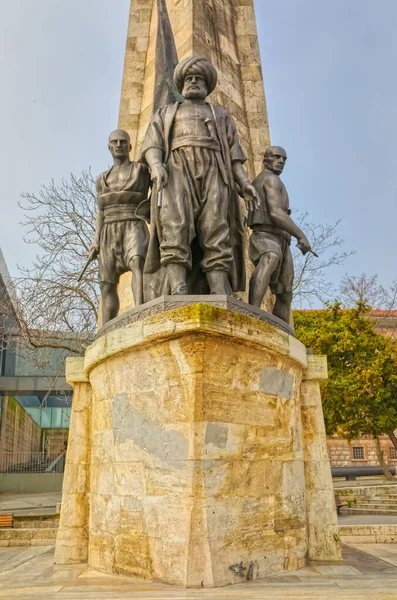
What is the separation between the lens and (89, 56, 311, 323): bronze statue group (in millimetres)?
4962

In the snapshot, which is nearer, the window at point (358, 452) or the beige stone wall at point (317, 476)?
the beige stone wall at point (317, 476)

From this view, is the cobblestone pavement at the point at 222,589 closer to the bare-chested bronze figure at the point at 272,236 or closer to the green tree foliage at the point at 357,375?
the bare-chested bronze figure at the point at 272,236

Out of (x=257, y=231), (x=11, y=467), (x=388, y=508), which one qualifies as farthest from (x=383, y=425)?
(x=257, y=231)

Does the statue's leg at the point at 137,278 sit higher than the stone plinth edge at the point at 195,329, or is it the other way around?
the statue's leg at the point at 137,278

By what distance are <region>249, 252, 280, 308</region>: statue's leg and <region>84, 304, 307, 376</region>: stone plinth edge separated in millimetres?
484

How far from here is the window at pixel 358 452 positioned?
3862 cm

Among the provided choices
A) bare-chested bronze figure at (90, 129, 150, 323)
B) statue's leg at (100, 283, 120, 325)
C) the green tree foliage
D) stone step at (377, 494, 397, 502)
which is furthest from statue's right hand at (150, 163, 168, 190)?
the green tree foliage

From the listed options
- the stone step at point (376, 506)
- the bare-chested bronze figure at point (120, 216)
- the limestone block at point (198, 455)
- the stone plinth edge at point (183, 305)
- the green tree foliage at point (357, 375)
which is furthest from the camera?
the green tree foliage at point (357, 375)

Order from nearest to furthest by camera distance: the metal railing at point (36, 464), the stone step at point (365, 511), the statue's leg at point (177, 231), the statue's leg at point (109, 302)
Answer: the statue's leg at point (177, 231)
the statue's leg at point (109, 302)
the stone step at point (365, 511)
the metal railing at point (36, 464)

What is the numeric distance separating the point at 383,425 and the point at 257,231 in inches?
742

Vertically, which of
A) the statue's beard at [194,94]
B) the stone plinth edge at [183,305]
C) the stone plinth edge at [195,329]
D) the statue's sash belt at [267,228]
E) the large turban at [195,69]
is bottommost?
the stone plinth edge at [195,329]

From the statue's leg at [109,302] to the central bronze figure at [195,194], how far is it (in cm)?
87

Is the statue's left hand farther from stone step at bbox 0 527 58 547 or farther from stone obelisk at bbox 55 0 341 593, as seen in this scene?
stone step at bbox 0 527 58 547

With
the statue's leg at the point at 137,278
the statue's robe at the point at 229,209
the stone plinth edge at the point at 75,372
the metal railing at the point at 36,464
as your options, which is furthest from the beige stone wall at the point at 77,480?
the metal railing at the point at 36,464
